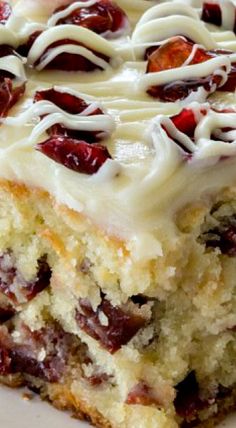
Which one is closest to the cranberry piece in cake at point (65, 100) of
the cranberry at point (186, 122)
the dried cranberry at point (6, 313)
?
the cranberry at point (186, 122)

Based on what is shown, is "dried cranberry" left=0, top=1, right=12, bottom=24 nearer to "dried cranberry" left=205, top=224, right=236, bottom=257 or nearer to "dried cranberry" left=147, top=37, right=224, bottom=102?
"dried cranberry" left=147, top=37, right=224, bottom=102

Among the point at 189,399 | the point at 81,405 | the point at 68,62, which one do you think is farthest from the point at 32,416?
the point at 68,62

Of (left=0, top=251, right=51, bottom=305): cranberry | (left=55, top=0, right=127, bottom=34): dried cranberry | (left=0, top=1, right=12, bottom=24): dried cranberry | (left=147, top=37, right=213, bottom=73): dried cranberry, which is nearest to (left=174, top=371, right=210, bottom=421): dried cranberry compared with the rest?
(left=0, top=251, right=51, bottom=305): cranberry

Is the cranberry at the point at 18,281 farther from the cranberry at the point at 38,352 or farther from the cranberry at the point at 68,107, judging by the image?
the cranberry at the point at 68,107

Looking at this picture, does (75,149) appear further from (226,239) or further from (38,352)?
(38,352)

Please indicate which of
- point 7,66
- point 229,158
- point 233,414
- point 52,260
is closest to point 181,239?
point 229,158
